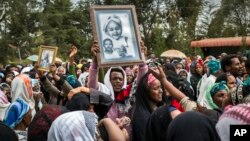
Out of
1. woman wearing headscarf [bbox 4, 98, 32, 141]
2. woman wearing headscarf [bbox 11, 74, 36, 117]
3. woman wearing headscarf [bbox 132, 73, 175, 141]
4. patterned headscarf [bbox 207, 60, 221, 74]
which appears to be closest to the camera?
woman wearing headscarf [bbox 132, 73, 175, 141]

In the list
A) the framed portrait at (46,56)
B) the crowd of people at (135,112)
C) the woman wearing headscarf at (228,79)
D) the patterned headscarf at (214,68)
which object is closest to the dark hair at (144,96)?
the crowd of people at (135,112)

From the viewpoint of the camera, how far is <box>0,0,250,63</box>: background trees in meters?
40.6

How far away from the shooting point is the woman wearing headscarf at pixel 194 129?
2.95 metres

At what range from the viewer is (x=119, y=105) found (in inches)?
198

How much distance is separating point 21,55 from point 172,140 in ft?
131

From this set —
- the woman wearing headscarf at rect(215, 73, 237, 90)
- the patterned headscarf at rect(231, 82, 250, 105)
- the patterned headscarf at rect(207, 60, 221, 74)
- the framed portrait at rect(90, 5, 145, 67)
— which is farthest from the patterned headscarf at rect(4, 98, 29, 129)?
the patterned headscarf at rect(207, 60, 221, 74)

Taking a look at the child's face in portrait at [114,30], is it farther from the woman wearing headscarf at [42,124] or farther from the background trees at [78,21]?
the background trees at [78,21]

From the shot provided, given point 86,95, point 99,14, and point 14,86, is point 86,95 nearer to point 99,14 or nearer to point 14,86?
point 99,14

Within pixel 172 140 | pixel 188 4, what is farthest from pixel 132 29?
pixel 188 4

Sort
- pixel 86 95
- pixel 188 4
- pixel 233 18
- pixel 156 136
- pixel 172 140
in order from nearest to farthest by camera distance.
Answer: pixel 172 140 → pixel 156 136 → pixel 86 95 → pixel 233 18 → pixel 188 4

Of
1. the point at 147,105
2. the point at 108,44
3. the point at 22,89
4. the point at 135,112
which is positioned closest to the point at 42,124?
the point at 135,112

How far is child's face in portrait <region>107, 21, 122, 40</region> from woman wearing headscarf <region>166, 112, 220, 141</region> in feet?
8.33

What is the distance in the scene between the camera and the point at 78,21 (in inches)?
1919

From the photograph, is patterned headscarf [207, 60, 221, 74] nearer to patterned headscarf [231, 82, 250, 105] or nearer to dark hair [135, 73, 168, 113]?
patterned headscarf [231, 82, 250, 105]
